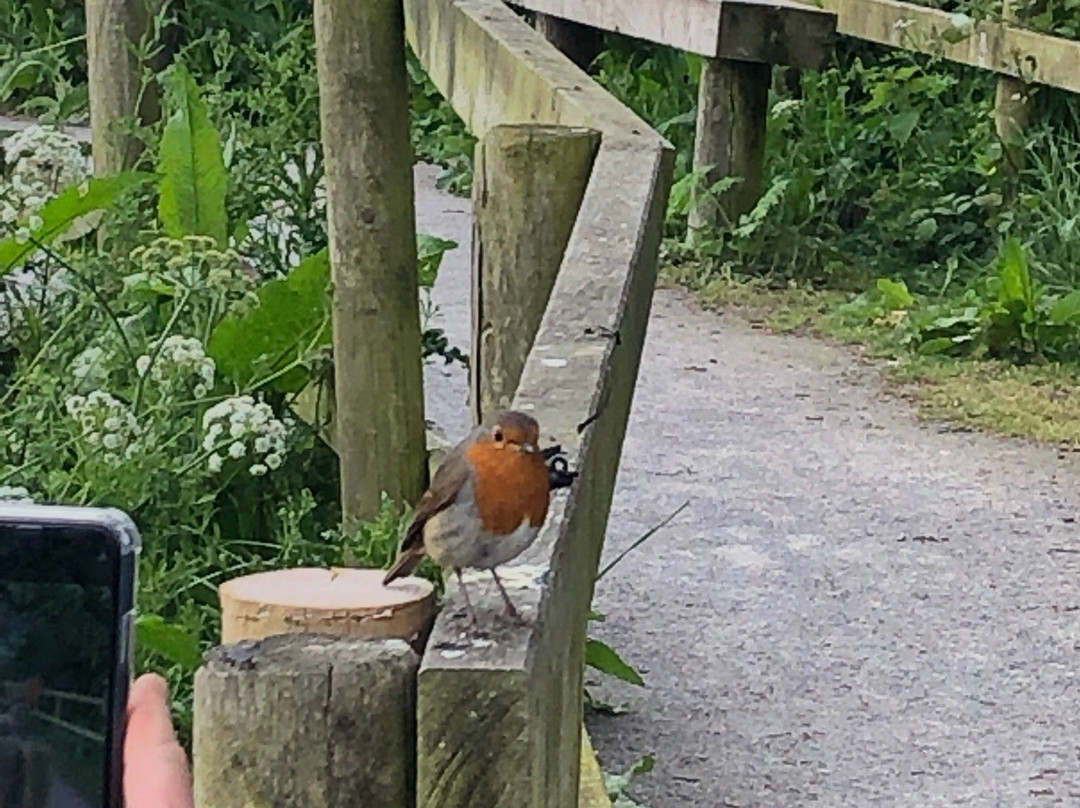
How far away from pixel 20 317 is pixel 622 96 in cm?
540

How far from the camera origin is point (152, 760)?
A: 1.24 m

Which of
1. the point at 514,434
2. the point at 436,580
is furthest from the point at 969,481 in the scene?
the point at 514,434

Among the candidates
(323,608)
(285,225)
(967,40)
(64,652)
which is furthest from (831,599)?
(967,40)

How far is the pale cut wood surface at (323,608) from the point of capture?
148 centimetres

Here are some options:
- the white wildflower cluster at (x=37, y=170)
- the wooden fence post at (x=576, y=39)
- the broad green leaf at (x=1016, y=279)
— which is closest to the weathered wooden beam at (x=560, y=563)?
the white wildflower cluster at (x=37, y=170)

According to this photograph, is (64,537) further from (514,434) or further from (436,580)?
(436,580)

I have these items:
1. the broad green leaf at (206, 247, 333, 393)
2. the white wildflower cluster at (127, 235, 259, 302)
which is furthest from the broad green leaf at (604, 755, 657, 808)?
the white wildflower cluster at (127, 235, 259, 302)

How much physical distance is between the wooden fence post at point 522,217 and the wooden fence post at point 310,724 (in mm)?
1368

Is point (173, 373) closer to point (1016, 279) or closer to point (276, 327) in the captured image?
point (276, 327)

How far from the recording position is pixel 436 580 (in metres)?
2.68

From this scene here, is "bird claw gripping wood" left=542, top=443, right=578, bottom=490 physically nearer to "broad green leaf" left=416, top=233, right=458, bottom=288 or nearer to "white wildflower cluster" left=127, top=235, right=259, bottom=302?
"white wildflower cluster" left=127, top=235, right=259, bottom=302

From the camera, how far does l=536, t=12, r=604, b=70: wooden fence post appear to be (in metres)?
8.65

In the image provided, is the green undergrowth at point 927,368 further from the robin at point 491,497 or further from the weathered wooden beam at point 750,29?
the robin at point 491,497

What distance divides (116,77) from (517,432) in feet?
11.8
